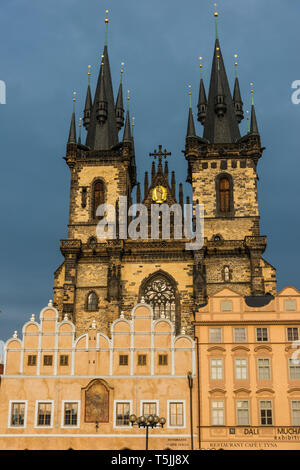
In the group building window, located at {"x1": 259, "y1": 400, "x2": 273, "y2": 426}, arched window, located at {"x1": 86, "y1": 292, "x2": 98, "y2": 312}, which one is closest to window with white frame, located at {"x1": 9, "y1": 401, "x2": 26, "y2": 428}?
building window, located at {"x1": 259, "y1": 400, "x2": 273, "y2": 426}

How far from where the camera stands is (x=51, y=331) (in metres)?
38.4

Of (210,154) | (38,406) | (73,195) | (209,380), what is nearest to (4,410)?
(38,406)

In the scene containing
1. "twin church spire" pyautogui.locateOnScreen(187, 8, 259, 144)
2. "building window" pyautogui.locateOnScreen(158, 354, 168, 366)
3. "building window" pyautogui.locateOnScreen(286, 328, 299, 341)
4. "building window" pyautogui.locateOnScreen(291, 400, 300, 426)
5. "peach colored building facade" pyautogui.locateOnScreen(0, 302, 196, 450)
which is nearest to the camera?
"building window" pyautogui.locateOnScreen(291, 400, 300, 426)

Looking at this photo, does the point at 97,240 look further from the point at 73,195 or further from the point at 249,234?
the point at 249,234

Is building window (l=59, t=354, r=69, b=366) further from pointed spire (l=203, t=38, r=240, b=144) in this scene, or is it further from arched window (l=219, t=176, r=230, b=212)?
A: pointed spire (l=203, t=38, r=240, b=144)

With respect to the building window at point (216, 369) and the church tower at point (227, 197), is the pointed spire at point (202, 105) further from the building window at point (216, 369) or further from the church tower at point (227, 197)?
the building window at point (216, 369)

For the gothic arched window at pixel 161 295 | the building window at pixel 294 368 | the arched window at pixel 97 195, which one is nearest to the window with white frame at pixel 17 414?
the building window at pixel 294 368

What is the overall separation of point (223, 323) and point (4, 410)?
1328cm

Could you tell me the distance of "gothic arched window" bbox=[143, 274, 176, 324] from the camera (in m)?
53.2

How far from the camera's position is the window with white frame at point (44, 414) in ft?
119

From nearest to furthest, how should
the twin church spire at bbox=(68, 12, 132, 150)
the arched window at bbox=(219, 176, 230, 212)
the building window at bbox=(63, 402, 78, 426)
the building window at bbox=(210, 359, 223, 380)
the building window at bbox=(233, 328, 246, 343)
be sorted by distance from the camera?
the building window at bbox=(63, 402, 78, 426)
the building window at bbox=(210, 359, 223, 380)
the building window at bbox=(233, 328, 246, 343)
the arched window at bbox=(219, 176, 230, 212)
the twin church spire at bbox=(68, 12, 132, 150)

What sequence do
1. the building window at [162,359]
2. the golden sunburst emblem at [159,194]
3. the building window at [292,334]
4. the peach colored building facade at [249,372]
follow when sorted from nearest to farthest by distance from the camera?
the peach colored building facade at [249,372] → the building window at [162,359] → the building window at [292,334] → the golden sunburst emblem at [159,194]

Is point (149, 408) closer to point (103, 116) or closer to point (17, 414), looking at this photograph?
point (17, 414)

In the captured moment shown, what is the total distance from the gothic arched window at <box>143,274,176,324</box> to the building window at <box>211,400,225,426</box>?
56.0 ft
